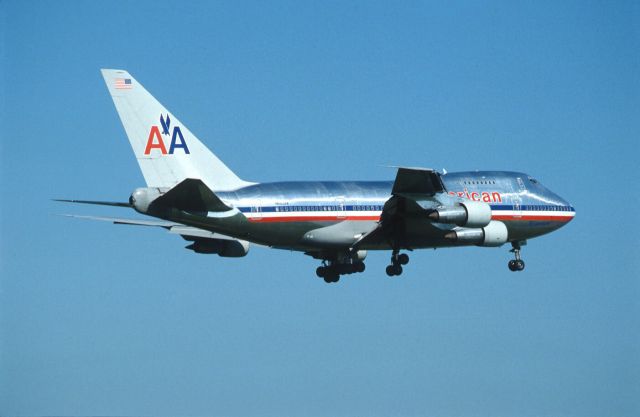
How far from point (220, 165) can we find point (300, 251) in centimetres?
779

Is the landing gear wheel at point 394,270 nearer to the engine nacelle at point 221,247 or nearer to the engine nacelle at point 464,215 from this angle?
the engine nacelle at point 464,215

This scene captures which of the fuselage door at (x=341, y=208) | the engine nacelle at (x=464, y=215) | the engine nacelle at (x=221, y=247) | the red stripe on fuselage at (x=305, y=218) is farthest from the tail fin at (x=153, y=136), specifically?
the engine nacelle at (x=464, y=215)

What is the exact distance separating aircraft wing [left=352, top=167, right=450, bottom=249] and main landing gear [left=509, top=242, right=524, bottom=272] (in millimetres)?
6790

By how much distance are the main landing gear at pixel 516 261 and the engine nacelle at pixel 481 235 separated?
4717 mm

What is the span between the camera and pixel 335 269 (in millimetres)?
65562

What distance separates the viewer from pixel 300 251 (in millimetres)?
64125

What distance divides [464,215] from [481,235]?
389cm

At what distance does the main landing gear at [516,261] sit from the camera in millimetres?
67500

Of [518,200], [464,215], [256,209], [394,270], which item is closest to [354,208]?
[394,270]

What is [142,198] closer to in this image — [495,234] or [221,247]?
[221,247]

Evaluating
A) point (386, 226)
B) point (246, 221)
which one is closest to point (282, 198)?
point (246, 221)

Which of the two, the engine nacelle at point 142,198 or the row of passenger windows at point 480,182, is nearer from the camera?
the engine nacelle at point 142,198

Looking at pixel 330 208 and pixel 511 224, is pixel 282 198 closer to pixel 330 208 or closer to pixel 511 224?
pixel 330 208

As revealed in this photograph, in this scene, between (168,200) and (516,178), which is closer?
(168,200)
